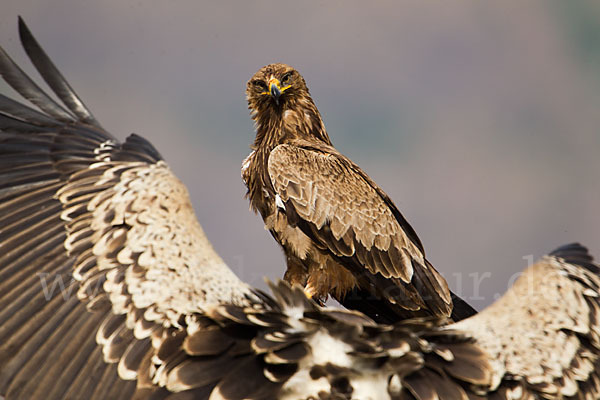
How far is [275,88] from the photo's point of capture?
5703 millimetres

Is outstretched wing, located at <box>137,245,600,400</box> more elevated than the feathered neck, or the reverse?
the feathered neck

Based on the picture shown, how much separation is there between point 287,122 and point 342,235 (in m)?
1.21

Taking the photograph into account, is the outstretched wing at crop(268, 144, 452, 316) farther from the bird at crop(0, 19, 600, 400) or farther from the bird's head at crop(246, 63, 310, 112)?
the bird at crop(0, 19, 600, 400)

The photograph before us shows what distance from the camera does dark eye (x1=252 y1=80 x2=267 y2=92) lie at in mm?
5867

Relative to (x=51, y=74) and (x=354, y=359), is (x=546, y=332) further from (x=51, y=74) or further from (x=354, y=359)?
(x=51, y=74)

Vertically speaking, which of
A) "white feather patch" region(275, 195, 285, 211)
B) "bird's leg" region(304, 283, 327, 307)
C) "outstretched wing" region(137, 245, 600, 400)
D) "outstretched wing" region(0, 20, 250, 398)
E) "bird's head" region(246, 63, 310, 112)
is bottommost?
"outstretched wing" region(137, 245, 600, 400)

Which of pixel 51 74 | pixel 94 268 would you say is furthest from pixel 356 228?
pixel 51 74

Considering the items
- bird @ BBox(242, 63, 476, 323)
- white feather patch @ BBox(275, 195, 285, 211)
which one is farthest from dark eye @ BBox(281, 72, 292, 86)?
white feather patch @ BBox(275, 195, 285, 211)

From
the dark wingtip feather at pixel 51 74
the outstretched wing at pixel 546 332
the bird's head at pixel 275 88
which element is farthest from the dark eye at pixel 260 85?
the outstretched wing at pixel 546 332

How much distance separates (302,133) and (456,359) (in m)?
3.13

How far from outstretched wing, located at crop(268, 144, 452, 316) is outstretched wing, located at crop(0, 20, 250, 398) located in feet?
3.89

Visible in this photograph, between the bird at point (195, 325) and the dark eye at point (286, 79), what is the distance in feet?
6.22

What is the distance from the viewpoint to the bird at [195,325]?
9.92 feet

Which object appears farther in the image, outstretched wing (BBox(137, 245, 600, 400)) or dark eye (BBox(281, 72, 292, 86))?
dark eye (BBox(281, 72, 292, 86))
